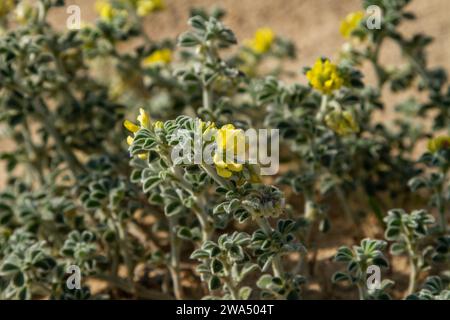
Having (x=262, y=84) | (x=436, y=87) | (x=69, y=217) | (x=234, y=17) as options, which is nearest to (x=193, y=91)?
(x=262, y=84)

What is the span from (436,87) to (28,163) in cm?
239

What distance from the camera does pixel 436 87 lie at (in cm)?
421

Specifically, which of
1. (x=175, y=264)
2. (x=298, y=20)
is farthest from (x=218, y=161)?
(x=298, y=20)

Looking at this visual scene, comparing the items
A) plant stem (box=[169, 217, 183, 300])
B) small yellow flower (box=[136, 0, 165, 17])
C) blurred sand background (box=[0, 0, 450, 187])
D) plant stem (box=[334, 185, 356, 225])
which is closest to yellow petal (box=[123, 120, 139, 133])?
plant stem (box=[169, 217, 183, 300])

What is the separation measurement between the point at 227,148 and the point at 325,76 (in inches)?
41.0

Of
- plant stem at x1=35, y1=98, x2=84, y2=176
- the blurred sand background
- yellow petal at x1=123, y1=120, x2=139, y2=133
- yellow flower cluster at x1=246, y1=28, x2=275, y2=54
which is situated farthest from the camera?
the blurred sand background

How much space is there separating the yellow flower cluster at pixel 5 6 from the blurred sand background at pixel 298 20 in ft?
7.59

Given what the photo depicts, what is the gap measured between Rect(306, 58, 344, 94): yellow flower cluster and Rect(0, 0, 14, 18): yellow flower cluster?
1819 millimetres

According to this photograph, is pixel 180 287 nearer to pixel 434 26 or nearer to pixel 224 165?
pixel 224 165

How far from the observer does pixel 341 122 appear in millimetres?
3477

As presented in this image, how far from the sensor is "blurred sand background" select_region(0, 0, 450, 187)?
6527mm

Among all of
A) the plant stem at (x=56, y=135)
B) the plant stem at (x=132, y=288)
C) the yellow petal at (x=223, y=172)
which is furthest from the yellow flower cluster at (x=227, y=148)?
the plant stem at (x=56, y=135)

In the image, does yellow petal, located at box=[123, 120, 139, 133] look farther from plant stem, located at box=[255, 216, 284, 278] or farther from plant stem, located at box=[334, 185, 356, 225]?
plant stem, located at box=[334, 185, 356, 225]

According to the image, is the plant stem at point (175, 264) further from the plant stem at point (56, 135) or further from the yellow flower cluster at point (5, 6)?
the yellow flower cluster at point (5, 6)
